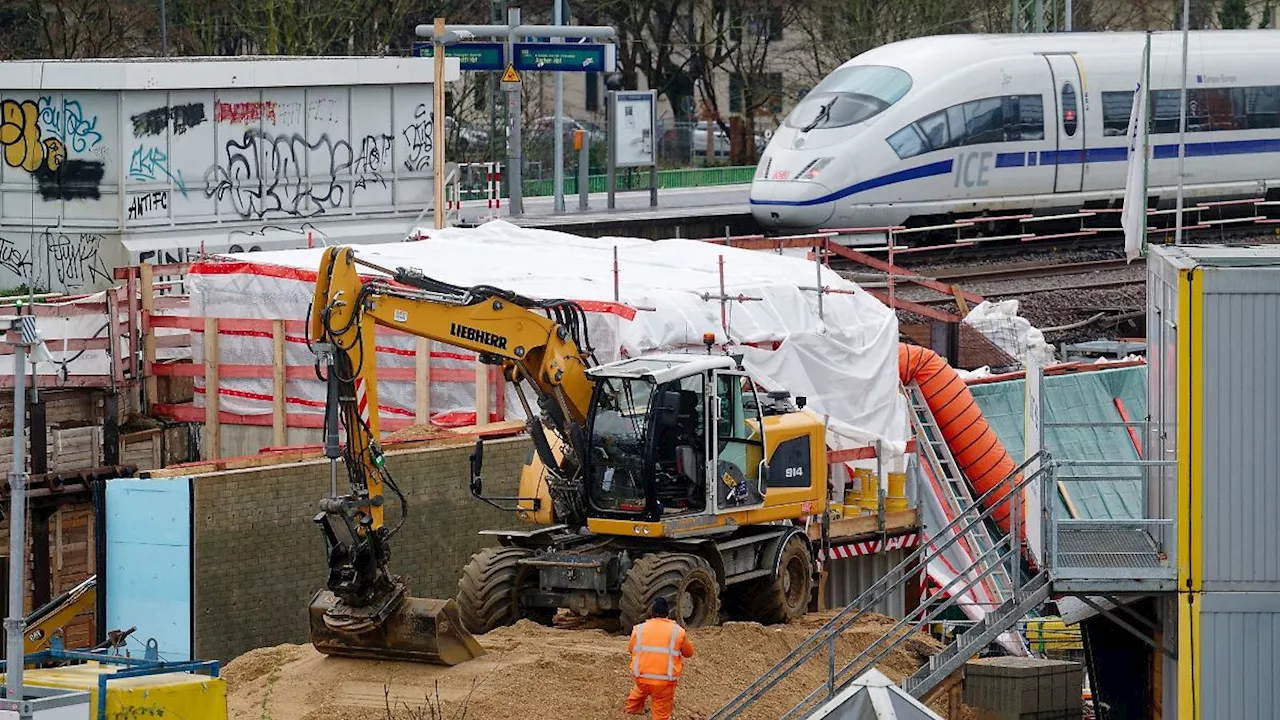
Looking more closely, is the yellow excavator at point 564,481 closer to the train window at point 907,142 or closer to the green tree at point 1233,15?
the train window at point 907,142

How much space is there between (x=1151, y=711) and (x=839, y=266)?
17.9 m

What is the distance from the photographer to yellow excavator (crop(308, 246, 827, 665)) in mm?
15250

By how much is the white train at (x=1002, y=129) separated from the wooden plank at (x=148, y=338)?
13.4m

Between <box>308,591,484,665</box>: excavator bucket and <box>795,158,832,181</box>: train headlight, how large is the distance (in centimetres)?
1982

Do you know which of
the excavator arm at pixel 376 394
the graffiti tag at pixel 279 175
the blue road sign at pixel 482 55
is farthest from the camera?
the blue road sign at pixel 482 55

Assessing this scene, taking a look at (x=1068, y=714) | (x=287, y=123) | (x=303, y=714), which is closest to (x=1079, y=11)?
(x=287, y=123)

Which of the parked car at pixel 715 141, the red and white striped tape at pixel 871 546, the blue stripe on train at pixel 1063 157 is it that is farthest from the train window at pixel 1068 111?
the parked car at pixel 715 141

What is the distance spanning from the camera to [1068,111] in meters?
35.9

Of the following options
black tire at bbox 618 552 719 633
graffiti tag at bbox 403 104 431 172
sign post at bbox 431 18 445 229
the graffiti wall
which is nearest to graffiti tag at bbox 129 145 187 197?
the graffiti wall

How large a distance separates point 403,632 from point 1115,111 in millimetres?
24022

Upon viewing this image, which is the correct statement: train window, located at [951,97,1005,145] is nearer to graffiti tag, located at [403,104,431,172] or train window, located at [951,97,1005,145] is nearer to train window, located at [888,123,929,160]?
train window, located at [888,123,929,160]

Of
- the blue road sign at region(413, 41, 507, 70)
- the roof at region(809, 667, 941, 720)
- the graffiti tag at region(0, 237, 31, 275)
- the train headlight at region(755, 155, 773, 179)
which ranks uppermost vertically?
the blue road sign at region(413, 41, 507, 70)

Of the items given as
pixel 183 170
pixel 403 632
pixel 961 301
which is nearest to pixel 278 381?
pixel 183 170

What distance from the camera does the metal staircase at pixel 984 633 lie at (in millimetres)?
14680
